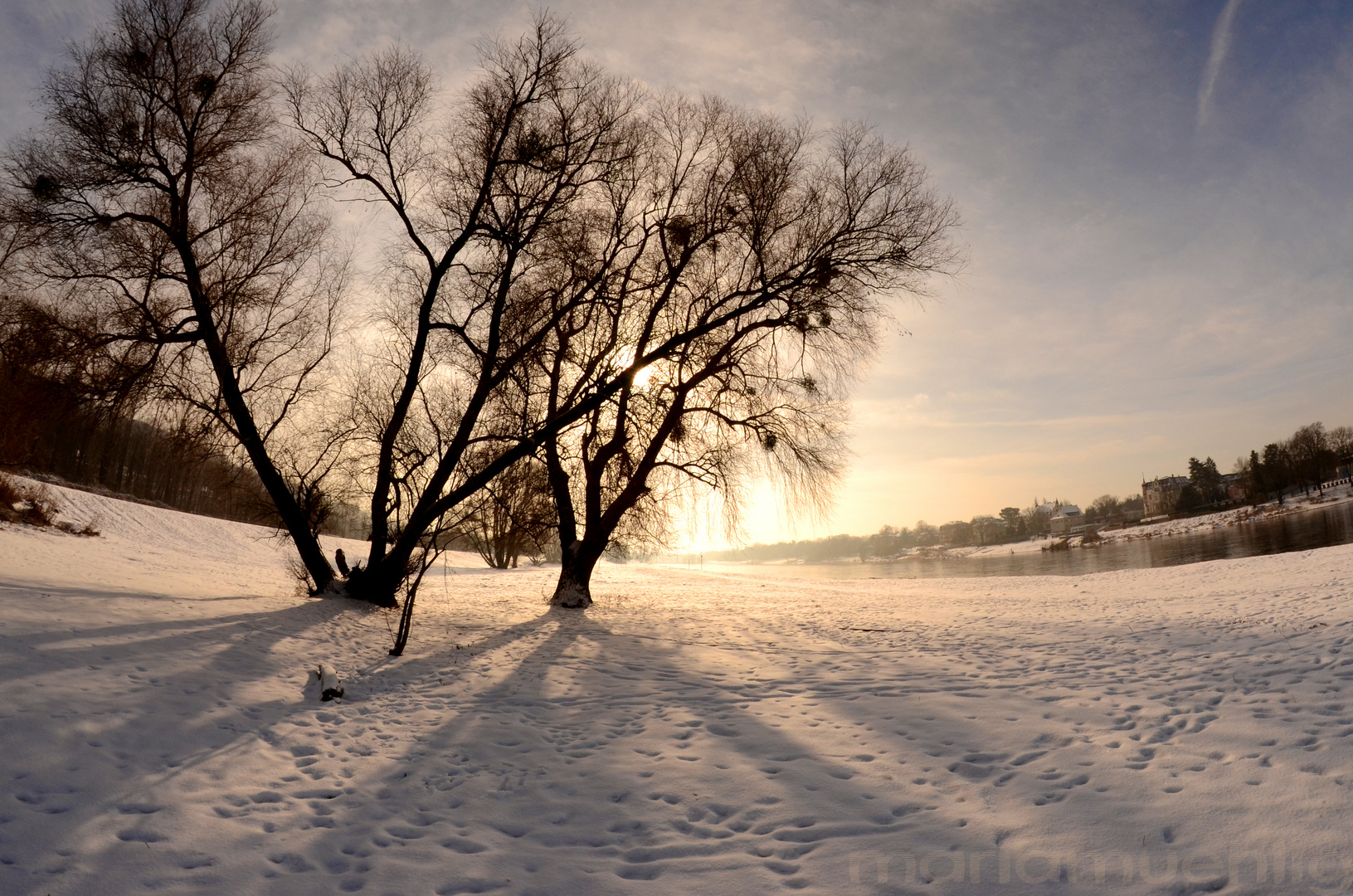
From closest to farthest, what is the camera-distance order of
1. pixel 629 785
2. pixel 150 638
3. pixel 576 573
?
pixel 629 785
pixel 150 638
pixel 576 573

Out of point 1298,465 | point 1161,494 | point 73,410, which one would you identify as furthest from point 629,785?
point 1161,494

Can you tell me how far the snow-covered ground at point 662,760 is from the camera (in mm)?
3676

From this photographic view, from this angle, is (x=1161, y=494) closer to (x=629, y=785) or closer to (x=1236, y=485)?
(x=1236, y=485)

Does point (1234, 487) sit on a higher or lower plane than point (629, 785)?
higher

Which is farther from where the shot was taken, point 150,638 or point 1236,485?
point 1236,485

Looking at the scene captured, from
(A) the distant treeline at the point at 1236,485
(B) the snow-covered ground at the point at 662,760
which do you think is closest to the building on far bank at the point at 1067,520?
(A) the distant treeline at the point at 1236,485

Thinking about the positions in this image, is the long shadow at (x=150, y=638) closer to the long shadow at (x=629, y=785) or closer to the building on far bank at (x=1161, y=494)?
the long shadow at (x=629, y=785)

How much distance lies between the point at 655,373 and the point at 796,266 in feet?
13.0

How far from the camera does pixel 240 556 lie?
2745 cm

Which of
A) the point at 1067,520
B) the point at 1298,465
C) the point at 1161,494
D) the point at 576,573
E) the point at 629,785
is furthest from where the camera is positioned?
the point at 1067,520

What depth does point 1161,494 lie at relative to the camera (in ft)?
417

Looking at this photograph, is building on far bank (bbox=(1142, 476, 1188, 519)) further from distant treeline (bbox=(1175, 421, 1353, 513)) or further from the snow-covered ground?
the snow-covered ground

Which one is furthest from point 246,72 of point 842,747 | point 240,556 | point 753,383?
point 240,556

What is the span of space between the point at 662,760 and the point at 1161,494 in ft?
510
